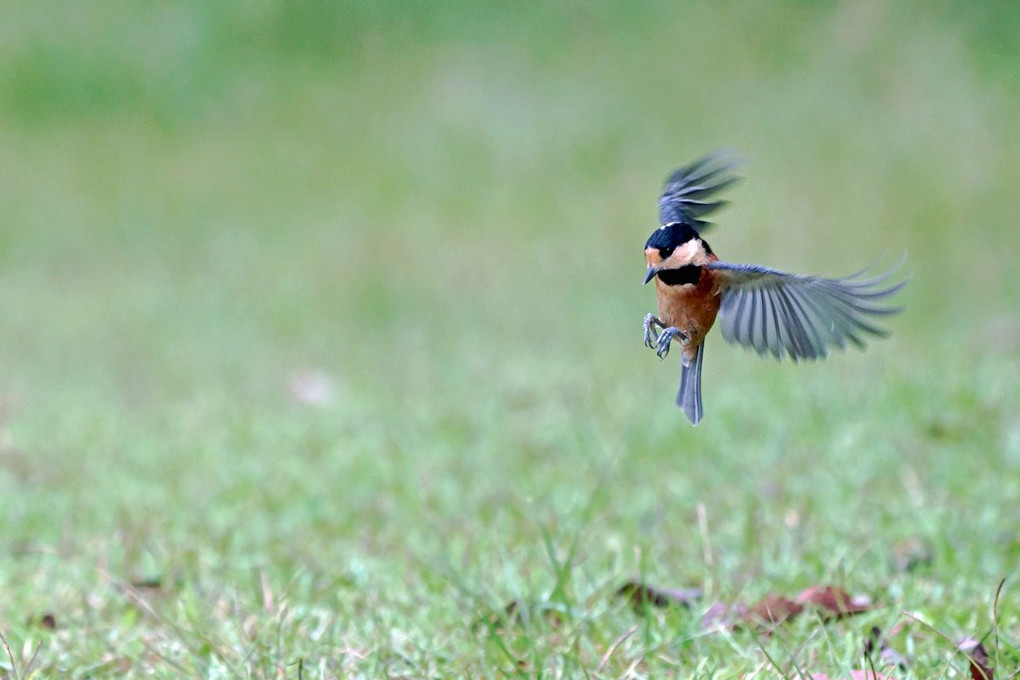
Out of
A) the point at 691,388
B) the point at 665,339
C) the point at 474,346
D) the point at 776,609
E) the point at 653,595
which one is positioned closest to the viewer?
the point at 665,339

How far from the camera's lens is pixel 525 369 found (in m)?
6.02

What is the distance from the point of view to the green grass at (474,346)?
2.72m

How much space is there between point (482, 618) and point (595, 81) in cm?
790

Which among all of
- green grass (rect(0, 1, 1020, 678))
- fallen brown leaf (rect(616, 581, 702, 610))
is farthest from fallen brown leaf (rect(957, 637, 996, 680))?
fallen brown leaf (rect(616, 581, 702, 610))

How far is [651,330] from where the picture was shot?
138 cm

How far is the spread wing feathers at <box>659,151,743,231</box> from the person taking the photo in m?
1.48

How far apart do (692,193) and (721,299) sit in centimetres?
12

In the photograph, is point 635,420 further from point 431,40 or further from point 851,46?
point 431,40

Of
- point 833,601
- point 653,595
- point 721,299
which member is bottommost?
point 653,595

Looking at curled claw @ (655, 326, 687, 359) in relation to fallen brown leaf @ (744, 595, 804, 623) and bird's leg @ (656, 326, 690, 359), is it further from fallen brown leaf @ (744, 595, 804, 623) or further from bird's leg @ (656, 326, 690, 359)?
fallen brown leaf @ (744, 595, 804, 623)

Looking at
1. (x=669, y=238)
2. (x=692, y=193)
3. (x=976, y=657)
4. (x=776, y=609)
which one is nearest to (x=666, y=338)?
(x=669, y=238)

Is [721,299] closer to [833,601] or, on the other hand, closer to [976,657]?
[976,657]

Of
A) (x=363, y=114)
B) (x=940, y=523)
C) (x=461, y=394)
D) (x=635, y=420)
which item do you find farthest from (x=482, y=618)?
(x=363, y=114)

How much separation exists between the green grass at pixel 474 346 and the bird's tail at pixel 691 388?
73cm
